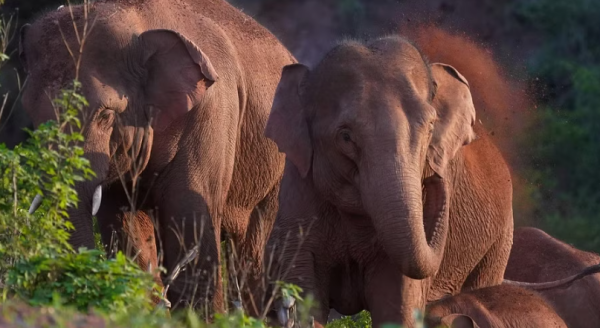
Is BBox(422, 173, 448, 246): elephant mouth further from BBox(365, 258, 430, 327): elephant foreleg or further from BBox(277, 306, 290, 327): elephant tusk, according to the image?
BBox(277, 306, 290, 327): elephant tusk

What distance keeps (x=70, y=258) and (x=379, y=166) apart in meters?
1.96

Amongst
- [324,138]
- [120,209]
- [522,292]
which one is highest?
[324,138]

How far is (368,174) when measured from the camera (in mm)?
9031

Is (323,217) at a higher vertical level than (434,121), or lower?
lower

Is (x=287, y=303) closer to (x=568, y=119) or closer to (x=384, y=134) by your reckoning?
(x=384, y=134)

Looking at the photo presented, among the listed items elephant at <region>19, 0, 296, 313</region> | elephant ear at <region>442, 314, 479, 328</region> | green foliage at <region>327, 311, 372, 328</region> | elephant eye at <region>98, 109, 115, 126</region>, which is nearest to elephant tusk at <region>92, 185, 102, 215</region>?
elephant at <region>19, 0, 296, 313</region>

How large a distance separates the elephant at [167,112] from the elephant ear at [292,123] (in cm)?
71

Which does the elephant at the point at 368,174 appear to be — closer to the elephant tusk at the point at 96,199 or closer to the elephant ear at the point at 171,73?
the elephant tusk at the point at 96,199

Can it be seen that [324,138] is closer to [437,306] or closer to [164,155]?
[437,306]

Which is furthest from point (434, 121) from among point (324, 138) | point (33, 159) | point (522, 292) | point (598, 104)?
point (598, 104)

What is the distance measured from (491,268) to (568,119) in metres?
9.28

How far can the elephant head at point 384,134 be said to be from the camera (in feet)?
29.1

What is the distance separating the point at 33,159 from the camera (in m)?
8.64

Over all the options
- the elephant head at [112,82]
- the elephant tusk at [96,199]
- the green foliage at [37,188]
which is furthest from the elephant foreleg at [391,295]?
the green foliage at [37,188]
